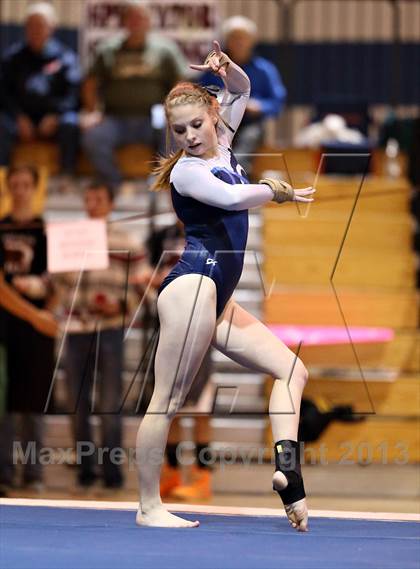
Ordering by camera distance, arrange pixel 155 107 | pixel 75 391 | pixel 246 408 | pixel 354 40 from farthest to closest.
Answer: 1. pixel 354 40
2. pixel 155 107
3. pixel 246 408
4. pixel 75 391

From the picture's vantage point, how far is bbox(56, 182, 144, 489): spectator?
21.8ft

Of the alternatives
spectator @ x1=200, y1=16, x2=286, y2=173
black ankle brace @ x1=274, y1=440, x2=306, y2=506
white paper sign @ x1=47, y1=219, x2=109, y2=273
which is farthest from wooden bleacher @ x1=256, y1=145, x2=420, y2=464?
black ankle brace @ x1=274, y1=440, x2=306, y2=506

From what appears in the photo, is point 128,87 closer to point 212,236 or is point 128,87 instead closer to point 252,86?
point 252,86

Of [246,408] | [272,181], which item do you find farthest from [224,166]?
[246,408]

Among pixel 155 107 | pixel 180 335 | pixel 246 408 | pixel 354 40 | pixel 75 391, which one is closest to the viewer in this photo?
pixel 180 335

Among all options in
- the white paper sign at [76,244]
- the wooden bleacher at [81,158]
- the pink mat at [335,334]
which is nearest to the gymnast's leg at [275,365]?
the white paper sign at [76,244]

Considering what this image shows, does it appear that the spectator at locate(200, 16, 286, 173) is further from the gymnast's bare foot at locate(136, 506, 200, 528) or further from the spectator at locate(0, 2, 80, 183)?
the gymnast's bare foot at locate(136, 506, 200, 528)

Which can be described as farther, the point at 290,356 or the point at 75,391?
the point at 75,391

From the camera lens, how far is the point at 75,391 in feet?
22.3

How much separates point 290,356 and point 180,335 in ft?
1.16

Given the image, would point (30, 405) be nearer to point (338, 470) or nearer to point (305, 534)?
point (338, 470)

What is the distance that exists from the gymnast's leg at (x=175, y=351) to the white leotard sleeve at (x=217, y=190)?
9.9 inches

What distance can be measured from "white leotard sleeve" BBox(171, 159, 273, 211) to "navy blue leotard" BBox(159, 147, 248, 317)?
0.04m

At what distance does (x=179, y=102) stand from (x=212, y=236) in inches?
16.4
